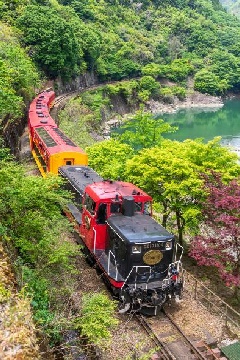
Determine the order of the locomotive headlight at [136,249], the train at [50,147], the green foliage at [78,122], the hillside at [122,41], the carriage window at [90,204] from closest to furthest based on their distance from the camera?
the locomotive headlight at [136,249], the carriage window at [90,204], the train at [50,147], the green foliage at [78,122], the hillside at [122,41]

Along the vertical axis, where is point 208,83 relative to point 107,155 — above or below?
below

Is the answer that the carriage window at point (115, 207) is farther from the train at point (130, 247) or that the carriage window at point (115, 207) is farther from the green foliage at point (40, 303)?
the green foliage at point (40, 303)

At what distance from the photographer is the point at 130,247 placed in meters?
13.2

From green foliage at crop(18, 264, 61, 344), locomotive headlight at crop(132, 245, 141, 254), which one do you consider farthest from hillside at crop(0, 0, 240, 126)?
green foliage at crop(18, 264, 61, 344)

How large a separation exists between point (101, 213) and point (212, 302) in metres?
5.22

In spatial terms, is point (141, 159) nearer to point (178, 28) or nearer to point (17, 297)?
point (17, 297)

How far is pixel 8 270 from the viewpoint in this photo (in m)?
9.73

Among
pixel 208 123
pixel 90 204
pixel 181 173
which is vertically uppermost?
pixel 181 173

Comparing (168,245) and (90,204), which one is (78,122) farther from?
(168,245)

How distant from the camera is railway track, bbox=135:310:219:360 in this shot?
39.2 feet

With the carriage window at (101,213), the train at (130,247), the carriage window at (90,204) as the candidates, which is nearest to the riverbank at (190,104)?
the carriage window at (90,204)

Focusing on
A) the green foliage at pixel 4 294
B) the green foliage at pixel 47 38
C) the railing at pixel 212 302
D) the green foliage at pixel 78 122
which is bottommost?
the railing at pixel 212 302

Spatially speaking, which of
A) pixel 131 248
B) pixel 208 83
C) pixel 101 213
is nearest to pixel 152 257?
pixel 131 248

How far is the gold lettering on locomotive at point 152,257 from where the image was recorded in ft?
44.2
